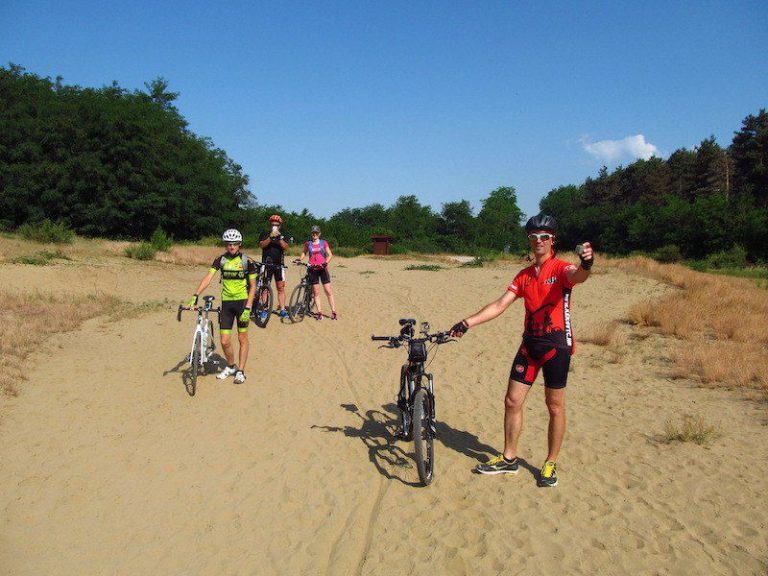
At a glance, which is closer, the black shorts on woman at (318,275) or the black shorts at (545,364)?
the black shorts at (545,364)

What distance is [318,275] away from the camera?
1231 centimetres

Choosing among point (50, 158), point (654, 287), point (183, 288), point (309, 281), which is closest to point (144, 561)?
point (309, 281)

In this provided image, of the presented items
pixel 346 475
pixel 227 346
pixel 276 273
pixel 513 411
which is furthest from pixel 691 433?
pixel 276 273

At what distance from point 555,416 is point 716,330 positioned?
8.34 m

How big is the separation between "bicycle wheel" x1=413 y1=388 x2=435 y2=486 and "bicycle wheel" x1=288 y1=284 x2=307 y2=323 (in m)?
7.64

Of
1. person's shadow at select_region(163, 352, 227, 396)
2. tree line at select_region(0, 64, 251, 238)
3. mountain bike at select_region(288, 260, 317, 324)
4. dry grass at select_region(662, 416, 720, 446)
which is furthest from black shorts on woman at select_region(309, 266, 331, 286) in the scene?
tree line at select_region(0, 64, 251, 238)

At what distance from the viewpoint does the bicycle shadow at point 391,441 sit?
18.6 ft

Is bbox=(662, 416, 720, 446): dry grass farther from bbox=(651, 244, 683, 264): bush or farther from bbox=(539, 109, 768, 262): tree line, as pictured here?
bbox=(651, 244, 683, 264): bush

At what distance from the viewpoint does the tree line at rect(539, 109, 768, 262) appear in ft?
137

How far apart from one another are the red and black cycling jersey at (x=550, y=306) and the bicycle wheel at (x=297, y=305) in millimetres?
8298

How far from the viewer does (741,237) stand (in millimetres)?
40875

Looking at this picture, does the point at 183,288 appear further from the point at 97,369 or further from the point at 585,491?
the point at 585,491

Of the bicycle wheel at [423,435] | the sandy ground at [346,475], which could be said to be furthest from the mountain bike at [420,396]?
the sandy ground at [346,475]

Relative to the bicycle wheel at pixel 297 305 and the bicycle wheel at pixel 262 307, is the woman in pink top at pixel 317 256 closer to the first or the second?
the bicycle wheel at pixel 297 305
